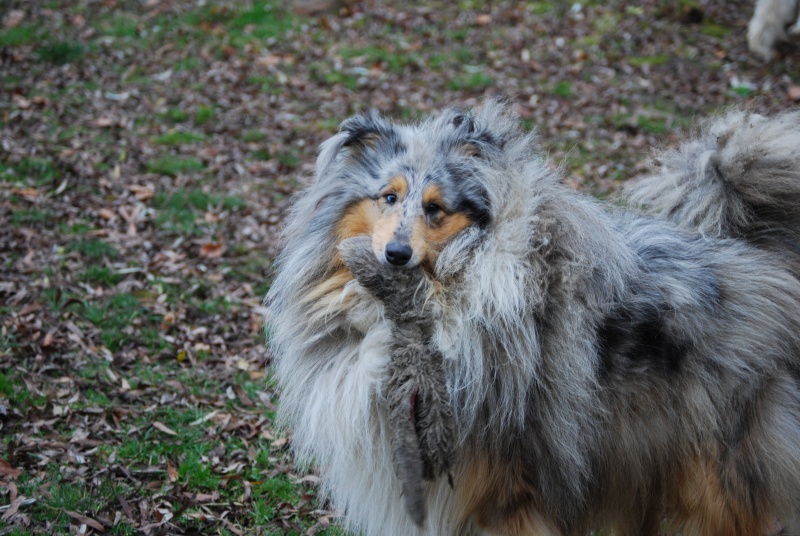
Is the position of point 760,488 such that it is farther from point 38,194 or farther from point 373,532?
point 38,194

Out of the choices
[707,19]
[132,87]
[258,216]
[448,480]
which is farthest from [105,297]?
[707,19]

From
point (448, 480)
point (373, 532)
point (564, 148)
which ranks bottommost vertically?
point (564, 148)

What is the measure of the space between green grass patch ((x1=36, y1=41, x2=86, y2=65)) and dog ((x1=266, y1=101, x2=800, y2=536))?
6.72 m

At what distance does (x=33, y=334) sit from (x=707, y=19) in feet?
28.0

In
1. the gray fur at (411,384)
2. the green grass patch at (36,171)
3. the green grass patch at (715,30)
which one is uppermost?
the gray fur at (411,384)

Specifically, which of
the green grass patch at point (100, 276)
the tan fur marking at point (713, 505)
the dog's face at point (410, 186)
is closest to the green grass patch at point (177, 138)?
the green grass patch at point (100, 276)

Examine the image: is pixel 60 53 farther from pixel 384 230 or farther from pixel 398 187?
pixel 384 230

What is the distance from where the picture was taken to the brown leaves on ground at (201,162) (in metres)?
3.98

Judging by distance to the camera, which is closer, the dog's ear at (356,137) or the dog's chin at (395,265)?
the dog's chin at (395,265)

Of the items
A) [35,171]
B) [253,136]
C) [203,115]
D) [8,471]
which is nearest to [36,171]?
[35,171]

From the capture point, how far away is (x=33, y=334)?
4645mm

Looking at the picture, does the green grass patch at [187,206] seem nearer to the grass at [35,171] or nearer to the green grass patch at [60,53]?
the grass at [35,171]

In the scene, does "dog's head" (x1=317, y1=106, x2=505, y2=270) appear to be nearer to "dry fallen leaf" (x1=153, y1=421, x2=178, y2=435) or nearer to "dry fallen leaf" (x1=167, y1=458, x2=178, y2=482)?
"dry fallen leaf" (x1=167, y1=458, x2=178, y2=482)

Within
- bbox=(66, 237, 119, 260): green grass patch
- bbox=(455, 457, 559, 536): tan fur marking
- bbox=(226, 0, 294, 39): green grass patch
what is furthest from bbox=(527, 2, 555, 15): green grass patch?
bbox=(455, 457, 559, 536): tan fur marking
